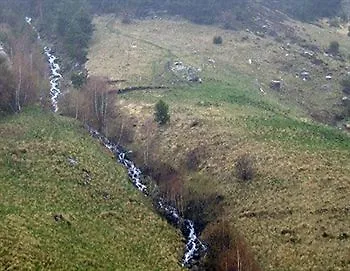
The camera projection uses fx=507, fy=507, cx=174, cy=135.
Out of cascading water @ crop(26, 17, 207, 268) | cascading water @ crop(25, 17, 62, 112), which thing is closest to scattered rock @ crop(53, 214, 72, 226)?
cascading water @ crop(26, 17, 207, 268)

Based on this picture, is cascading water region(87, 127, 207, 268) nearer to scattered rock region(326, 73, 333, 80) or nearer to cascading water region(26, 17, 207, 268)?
cascading water region(26, 17, 207, 268)

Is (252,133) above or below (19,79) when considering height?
below

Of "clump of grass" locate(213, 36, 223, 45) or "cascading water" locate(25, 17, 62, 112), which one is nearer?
"cascading water" locate(25, 17, 62, 112)

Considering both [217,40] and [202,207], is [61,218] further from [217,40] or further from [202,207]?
[217,40]

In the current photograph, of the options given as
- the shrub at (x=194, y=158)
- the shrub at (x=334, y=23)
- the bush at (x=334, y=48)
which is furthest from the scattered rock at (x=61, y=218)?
the shrub at (x=334, y=23)

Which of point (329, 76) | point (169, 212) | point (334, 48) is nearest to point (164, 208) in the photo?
point (169, 212)

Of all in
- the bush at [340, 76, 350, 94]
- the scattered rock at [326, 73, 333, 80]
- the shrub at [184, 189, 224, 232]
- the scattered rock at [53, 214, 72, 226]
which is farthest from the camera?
the scattered rock at [326, 73, 333, 80]

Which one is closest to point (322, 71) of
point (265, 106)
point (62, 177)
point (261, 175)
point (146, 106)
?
point (265, 106)
